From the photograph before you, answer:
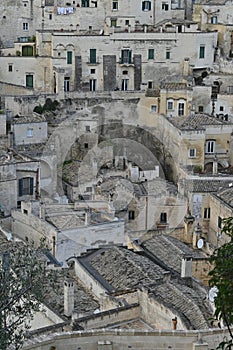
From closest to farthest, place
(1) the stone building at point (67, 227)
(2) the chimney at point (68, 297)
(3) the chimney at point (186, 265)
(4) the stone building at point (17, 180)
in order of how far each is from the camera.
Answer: (2) the chimney at point (68, 297) → (3) the chimney at point (186, 265) → (1) the stone building at point (67, 227) → (4) the stone building at point (17, 180)

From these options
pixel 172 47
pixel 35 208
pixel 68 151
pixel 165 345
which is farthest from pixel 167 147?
pixel 165 345

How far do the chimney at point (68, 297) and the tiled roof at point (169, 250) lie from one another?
4.19m

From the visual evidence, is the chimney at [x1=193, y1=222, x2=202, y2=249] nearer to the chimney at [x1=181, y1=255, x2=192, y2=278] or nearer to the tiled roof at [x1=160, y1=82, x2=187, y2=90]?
the chimney at [x1=181, y1=255, x2=192, y2=278]

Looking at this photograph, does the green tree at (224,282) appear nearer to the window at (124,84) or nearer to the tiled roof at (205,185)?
the tiled roof at (205,185)

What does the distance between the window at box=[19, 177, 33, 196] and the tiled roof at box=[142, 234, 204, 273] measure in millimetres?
5754

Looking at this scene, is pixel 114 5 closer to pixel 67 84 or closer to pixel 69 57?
pixel 69 57

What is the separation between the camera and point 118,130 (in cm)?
3503

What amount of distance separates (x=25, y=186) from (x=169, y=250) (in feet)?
23.4

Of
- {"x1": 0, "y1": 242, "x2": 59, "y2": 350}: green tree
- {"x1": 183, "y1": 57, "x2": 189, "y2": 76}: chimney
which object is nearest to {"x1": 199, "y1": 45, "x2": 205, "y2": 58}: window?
{"x1": 183, "y1": 57, "x2": 189, "y2": 76}: chimney

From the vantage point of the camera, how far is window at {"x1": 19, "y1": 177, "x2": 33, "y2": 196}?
2791 cm

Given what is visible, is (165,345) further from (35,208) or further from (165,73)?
(165,73)

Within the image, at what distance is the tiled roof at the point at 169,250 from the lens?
72.4 feet

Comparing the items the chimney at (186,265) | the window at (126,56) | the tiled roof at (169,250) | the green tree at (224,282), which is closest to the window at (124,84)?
Answer: the window at (126,56)

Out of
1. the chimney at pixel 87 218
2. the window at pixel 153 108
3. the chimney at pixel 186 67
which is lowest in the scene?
the chimney at pixel 87 218
